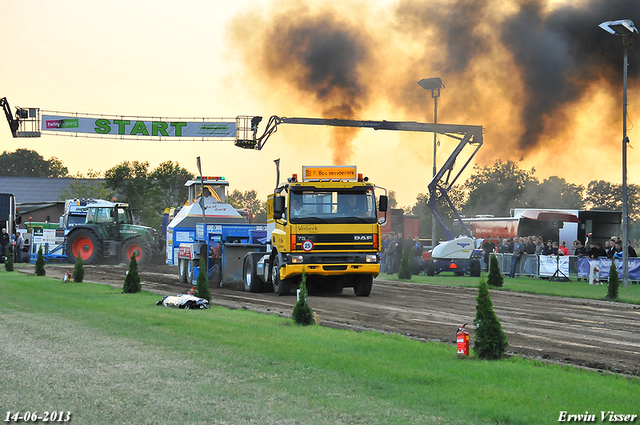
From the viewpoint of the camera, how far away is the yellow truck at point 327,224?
65.7 feet

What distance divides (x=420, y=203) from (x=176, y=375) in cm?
10795

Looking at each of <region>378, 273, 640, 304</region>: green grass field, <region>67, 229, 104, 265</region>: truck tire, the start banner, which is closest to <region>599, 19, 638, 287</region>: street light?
<region>378, 273, 640, 304</region>: green grass field

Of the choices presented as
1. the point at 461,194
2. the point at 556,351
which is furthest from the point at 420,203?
the point at 556,351

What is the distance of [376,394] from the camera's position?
24.5 feet

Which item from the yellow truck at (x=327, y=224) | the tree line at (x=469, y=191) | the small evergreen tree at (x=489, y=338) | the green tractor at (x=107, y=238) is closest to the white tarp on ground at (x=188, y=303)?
the yellow truck at (x=327, y=224)

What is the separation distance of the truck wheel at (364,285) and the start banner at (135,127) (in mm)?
19200

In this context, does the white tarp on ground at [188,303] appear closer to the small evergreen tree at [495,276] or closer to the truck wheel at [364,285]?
the truck wheel at [364,285]

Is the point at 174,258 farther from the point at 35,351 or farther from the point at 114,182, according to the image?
the point at 114,182

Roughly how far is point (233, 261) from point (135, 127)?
53.6 feet

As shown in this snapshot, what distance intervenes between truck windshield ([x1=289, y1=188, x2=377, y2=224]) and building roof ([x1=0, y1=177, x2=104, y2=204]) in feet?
266

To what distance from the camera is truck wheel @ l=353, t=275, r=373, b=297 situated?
70.8 feet

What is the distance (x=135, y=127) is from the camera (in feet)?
126

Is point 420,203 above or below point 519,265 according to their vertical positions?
above

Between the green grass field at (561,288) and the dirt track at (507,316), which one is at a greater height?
the green grass field at (561,288)
